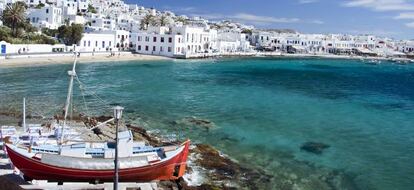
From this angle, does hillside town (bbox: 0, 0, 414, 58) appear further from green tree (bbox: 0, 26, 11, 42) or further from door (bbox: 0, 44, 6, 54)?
green tree (bbox: 0, 26, 11, 42)

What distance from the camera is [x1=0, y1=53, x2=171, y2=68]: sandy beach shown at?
64169mm

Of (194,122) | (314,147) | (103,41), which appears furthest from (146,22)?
(314,147)

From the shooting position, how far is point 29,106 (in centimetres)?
3534

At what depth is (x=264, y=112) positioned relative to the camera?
127 ft

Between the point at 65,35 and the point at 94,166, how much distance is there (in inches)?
3001

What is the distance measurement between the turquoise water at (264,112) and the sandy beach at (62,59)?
3.72m

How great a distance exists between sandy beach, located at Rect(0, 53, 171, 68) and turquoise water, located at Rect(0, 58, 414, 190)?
3.72 meters

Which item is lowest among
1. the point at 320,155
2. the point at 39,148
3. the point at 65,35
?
the point at 320,155

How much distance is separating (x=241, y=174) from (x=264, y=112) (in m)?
17.8

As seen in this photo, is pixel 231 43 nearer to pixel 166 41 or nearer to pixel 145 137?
Result: pixel 166 41

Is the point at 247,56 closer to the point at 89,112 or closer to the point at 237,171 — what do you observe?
the point at 89,112

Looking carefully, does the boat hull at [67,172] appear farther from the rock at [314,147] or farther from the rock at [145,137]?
the rock at [314,147]

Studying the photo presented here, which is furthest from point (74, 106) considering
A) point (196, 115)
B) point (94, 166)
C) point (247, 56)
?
point (247, 56)

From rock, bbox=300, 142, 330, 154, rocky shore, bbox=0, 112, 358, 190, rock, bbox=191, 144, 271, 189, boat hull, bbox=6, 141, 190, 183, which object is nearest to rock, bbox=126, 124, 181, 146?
rocky shore, bbox=0, 112, 358, 190
